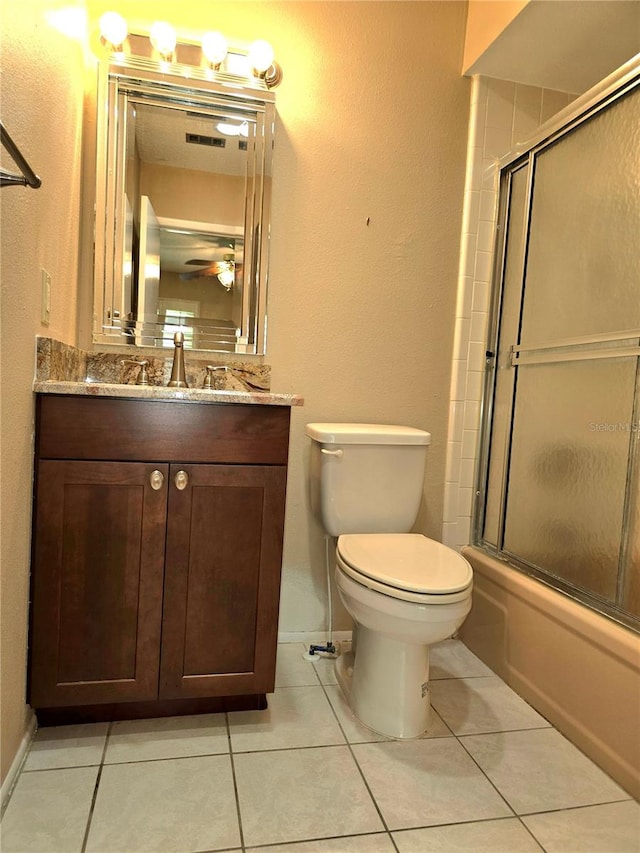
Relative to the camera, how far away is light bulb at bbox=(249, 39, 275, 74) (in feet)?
5.41

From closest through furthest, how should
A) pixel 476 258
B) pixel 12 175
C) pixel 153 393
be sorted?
1. pixel 12 175
2. pixel 153 393
3. pixel 476 258

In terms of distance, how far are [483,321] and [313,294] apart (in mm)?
675

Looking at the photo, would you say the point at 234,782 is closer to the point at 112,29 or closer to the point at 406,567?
the point at 406,567

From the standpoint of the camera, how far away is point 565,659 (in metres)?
1.45

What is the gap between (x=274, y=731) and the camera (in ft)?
4.51

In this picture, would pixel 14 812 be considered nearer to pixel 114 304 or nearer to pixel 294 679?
pixel 294 679

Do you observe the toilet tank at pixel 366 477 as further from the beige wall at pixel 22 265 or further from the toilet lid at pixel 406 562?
the beige wall at pixel 22 265

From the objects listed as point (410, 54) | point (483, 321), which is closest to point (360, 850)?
point (483, 321)

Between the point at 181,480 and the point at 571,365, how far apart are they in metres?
1.27

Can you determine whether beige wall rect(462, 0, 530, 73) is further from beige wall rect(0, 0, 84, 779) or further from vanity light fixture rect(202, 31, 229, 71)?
beige wall rect(0, 0, 84, 779)

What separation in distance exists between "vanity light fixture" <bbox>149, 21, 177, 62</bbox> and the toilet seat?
161cm

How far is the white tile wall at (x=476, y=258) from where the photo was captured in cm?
191

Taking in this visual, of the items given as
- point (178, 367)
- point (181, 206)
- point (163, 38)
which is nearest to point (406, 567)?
point (178, 367)

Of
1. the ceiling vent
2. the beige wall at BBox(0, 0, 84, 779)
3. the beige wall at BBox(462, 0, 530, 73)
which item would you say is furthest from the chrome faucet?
the beige wall at BBox(462, 0, 530, 73)
